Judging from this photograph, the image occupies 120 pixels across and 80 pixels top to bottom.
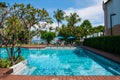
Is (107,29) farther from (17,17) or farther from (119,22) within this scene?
(17,17)

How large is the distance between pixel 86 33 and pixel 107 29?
1378 cm

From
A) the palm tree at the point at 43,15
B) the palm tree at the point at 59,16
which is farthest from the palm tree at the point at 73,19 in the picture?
the palm tree at the point at 43,15

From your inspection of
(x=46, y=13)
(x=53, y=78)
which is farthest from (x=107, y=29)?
(x=53, y=78)

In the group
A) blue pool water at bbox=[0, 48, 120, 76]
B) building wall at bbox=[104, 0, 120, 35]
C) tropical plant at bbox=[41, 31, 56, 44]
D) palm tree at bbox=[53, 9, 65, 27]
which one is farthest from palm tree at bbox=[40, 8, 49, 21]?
palm tree at bbox=[53, 9, 65, 27]

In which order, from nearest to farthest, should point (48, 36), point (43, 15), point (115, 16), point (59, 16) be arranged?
1. point (43, 15)
2. point (115, 16)
3. point (48, 36)
4. point (59, 16)

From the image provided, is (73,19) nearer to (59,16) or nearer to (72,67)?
(59,16)

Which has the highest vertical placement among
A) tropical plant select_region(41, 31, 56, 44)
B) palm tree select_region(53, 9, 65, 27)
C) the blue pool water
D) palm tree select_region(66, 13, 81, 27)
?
palm tree select_region(53, 9, 65, 27)

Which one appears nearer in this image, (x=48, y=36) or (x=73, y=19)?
(x=48, y=36)

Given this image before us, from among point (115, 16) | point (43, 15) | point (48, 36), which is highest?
point (115, 16)

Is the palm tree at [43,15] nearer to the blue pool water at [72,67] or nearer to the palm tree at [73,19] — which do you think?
the blue pool water at [72,67]

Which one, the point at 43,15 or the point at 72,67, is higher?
the point at 43,15

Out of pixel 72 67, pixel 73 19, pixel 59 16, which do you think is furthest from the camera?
pixel 59 16

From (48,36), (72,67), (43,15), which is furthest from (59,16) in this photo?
(43,15)

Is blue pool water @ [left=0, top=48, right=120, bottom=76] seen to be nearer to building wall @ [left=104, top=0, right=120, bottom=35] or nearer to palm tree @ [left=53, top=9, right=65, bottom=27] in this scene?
building wall @ [left=104, top=0, right=120, bottom=35]
